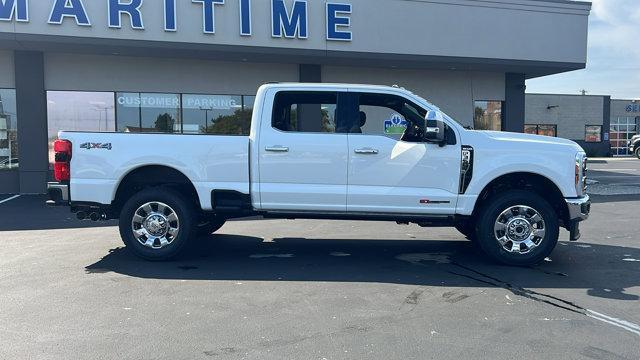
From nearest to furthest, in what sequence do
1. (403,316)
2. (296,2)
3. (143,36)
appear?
(403,316) < (143,36) < (296,2)

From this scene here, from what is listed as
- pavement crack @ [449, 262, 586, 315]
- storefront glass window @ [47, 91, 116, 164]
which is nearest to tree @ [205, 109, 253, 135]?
storefront glass window @ [47, 91, 116, 164]

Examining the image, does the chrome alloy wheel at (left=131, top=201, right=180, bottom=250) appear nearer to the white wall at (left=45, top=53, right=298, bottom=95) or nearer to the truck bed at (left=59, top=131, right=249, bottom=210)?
the truck bed at (left=59, top=131, right=249, bottom=210)

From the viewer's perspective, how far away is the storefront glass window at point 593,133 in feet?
135

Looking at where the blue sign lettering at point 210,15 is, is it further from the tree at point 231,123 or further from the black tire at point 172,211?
the black tire at point 172,211

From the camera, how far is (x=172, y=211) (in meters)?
6.60

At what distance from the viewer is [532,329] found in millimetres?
4355

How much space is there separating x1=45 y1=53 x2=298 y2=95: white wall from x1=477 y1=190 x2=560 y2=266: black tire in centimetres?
1116

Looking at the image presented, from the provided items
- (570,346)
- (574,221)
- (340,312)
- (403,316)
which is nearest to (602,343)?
(570,346)

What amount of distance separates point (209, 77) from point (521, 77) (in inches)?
431

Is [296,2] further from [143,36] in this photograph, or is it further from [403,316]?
[403,316]

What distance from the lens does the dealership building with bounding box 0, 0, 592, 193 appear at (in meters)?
13.7

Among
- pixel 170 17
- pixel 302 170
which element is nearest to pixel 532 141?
pixel 302 170

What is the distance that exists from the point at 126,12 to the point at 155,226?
908cm

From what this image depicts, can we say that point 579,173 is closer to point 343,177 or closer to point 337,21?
point 343,177
